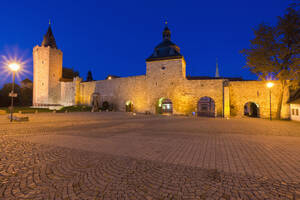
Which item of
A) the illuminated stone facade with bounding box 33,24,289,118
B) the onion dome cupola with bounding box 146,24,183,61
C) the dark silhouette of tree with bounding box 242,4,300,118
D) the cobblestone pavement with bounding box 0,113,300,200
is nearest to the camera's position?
the cobblestone pavement with bounding box 0,113,300,200

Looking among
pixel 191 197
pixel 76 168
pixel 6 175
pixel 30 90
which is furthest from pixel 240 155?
pixel 30 90

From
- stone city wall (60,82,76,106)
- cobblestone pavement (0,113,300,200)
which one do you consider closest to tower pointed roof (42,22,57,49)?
stone city wall (60,82,76,106)

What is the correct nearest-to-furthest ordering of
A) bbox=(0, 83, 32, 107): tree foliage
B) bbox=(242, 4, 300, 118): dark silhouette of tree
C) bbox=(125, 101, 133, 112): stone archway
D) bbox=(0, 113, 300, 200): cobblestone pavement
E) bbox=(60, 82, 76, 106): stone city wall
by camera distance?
bbox=(0, 113, 300, 200): cobblestone pavement < bbox=(242, 4, 300, 118): dark silhouette of tree < bbox=(125, 101, 133, 112): stone archway < bbox=(60, 82, 76, 106): stone city wall < bbox=(0, 83, 32, 107): tree foliage

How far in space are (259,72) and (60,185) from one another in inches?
836

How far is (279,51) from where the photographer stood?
14.7 m

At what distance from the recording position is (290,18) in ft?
46.7

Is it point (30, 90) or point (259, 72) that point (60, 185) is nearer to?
point (259, 72)

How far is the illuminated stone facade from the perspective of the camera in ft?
60.8

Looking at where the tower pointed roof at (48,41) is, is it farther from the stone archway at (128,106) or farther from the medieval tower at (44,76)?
the stone archway at (128,106)

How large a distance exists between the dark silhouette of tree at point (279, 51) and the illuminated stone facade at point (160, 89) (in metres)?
2.43

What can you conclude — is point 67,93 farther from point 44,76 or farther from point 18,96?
point 18,96

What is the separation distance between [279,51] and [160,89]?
15089 millimetres

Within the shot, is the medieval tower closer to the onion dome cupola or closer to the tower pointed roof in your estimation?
the tower pointed roof

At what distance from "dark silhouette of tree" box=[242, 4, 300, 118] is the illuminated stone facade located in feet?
7.96
